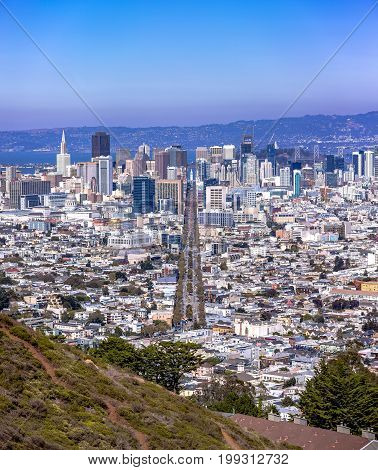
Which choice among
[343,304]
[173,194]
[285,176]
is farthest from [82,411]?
[285,176]

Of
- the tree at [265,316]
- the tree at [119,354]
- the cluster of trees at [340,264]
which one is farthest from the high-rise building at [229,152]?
the tree at [119,354]

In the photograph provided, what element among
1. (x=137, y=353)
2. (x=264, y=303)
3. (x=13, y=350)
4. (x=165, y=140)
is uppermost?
(x=165, y=140)

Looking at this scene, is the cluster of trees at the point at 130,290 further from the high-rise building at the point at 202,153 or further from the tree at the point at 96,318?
the high-rise building at the point at 202,153

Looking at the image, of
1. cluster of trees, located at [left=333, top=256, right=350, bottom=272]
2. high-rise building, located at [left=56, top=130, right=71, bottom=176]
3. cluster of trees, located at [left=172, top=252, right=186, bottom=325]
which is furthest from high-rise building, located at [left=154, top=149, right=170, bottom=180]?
cluster of trees, located at [left=333, top=256, right=350, bottom=272]

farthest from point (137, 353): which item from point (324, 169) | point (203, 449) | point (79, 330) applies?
point (324, 169)

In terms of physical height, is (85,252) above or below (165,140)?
below

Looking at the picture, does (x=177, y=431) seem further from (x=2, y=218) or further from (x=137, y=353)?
(x=2, y=218)
